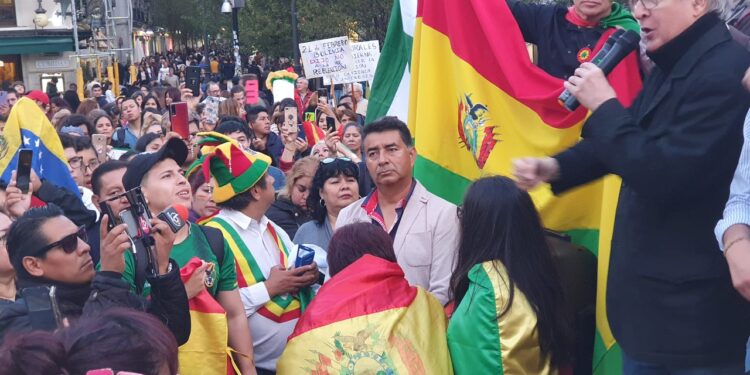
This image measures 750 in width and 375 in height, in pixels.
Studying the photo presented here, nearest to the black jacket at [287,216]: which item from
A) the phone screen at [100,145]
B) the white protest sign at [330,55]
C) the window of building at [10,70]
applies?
the phone screen at [100,145]

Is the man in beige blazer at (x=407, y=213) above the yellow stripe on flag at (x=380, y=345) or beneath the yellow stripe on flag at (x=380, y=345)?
above

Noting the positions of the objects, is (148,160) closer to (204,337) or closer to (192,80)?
(204,337)

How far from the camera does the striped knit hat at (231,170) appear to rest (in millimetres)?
4938

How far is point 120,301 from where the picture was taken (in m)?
3.45

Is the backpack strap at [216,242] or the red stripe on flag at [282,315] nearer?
the backpack strap at [216,242]

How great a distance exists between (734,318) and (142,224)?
80.6 inches

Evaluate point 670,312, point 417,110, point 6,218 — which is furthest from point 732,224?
point 6,218

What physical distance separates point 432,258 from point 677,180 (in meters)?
1.73

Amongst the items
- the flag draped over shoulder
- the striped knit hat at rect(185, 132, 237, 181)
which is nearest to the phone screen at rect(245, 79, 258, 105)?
the striped knit hat at rect(185, 132, 237, 181)

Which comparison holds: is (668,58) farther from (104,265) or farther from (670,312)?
(104,265)

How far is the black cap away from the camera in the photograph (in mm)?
4801

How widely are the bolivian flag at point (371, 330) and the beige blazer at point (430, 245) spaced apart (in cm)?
55

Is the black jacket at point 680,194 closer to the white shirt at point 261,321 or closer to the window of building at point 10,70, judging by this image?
the white shirt at point 261,321

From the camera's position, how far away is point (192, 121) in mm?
10891
